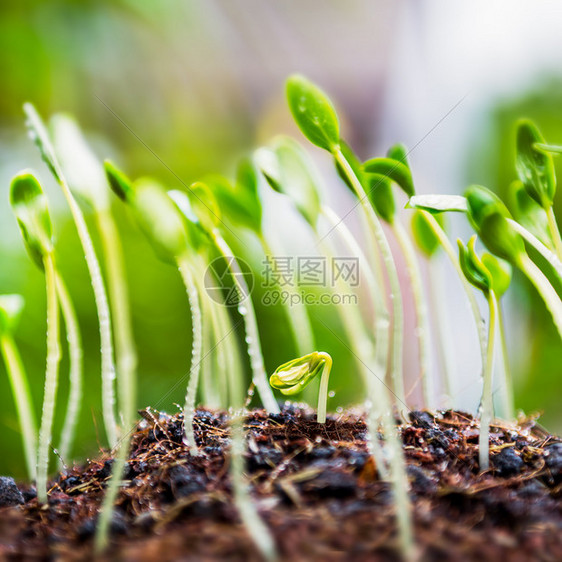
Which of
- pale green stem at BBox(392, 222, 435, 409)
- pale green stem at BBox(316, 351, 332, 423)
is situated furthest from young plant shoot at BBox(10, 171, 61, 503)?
pale green stem at BBox(392, 222, 435, 409)

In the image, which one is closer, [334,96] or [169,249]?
[169,249]

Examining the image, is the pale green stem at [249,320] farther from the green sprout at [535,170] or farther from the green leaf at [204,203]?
the green sprout at [535,170]

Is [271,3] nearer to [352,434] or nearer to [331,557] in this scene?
[352,434]

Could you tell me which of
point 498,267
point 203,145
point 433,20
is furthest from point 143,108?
point 498,267

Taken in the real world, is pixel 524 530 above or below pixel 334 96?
below

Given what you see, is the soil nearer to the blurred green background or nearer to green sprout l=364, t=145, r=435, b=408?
green sprout l=364, t=145, r=435, b=408

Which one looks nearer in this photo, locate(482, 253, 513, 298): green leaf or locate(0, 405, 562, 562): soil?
locate(0, 405, 562, 562): soil
